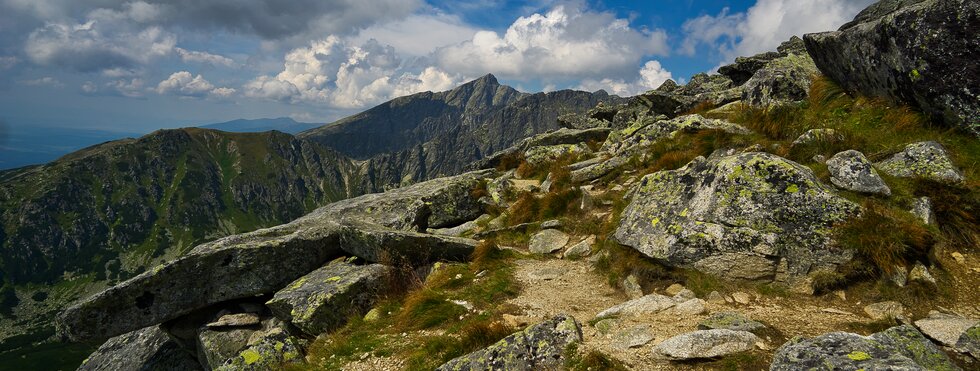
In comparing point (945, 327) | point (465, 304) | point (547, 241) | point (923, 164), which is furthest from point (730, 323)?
point (547, 241)

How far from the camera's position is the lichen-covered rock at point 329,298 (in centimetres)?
1138

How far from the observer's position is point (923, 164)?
9570 mm

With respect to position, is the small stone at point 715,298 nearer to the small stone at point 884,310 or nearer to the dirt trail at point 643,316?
the dirt trail at point 643,316

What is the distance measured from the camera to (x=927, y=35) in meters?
10.1

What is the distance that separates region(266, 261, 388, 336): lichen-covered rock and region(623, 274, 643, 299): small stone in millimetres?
6645

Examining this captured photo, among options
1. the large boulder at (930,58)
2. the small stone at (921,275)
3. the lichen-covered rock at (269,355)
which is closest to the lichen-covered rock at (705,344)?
the small stone at (921,275)

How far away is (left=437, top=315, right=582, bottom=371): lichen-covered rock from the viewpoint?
6.99m

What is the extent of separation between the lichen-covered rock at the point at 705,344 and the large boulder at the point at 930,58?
332 inches

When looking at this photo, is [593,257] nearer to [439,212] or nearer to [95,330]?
[439,212]

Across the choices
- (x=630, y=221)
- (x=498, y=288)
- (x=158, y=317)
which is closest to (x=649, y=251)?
(x=630, y=221)

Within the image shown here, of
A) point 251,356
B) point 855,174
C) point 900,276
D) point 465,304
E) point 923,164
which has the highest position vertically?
point 923,164

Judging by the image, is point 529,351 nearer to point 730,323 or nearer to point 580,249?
point 730,323

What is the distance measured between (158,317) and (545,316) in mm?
12151

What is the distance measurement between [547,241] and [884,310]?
851cm
